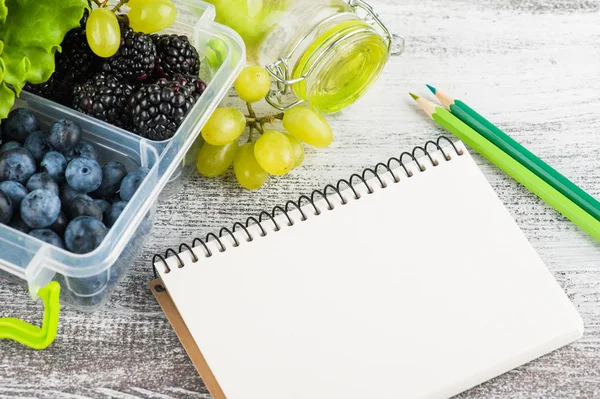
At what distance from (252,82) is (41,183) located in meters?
0.32

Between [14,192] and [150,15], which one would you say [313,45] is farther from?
[14,192]

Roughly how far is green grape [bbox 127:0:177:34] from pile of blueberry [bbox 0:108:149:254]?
17 centimetres

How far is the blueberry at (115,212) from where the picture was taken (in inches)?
37.3

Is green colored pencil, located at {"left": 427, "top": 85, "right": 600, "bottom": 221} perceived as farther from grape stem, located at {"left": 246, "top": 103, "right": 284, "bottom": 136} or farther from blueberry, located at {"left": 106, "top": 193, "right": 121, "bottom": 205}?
blueberry, located at {"left": 106, "top": 193, "right": 121, "bottom": 205}

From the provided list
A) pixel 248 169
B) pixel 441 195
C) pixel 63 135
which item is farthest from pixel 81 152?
pixel 441 195

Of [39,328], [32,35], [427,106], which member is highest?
[427,106]

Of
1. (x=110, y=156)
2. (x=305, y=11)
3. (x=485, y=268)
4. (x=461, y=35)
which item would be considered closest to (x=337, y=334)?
(x=485, y=268)

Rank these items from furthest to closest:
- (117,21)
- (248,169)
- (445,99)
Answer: (445,99)
(248,169)
(117,21)

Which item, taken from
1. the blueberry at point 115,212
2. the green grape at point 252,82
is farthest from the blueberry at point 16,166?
the green grape at point 252,82

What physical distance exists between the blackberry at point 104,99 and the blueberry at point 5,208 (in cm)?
16

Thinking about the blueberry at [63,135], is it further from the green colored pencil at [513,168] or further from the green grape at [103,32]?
the green colored pencil at [513,168]

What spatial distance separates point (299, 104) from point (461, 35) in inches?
12.9

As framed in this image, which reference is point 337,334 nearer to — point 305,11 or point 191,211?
point 191,211

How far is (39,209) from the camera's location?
2.97ft
